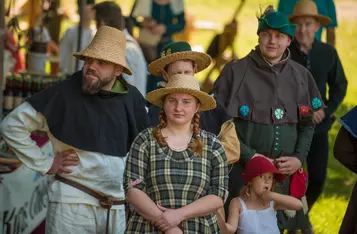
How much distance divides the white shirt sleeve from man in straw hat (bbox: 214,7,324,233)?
132 cm

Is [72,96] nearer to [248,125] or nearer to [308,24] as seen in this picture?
[248,125]

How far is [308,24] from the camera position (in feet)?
27.8

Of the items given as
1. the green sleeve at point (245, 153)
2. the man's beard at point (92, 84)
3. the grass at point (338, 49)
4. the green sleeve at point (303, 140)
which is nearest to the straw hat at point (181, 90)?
the man's beard at point (92, 84)

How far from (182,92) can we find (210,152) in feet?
1.15

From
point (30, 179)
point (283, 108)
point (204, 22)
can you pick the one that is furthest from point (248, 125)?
point (204, 22)

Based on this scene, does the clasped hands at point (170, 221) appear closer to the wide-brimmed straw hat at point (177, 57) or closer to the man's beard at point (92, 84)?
the man's beard at point (92, 84)

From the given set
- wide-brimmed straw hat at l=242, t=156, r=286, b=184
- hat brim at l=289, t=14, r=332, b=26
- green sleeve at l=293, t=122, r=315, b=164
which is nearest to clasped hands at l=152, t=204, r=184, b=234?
wide-brimmed straw hat at l=242, t=156, r=286, b=184

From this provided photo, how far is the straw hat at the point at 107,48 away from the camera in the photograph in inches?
245

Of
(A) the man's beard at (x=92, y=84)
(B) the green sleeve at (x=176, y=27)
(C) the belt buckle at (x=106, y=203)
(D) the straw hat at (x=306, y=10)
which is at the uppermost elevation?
(D) the straw hat at (x=306, y=10)

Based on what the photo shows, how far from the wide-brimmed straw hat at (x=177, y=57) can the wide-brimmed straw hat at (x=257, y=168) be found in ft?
2.31

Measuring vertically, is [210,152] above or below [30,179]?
above

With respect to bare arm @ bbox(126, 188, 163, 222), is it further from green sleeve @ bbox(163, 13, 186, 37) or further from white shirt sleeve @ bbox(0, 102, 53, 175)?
green sleeve @ bbox(163, 13, 186, 37)

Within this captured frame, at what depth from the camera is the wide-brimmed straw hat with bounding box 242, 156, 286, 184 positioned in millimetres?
6684

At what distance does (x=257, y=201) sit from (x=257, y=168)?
0.94ft
